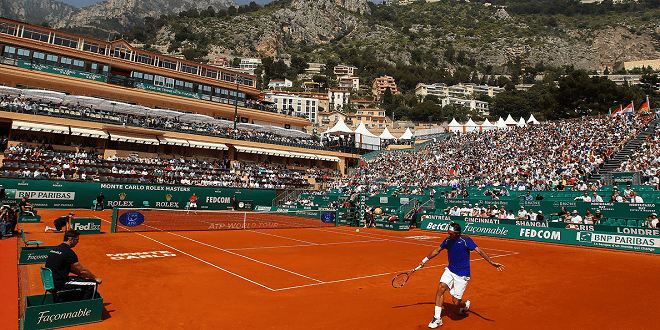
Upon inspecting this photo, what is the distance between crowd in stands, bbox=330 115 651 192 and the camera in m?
31.2

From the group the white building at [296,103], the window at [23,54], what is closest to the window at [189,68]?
the window at [23,54]

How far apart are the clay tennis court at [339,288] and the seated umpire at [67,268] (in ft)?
2.60

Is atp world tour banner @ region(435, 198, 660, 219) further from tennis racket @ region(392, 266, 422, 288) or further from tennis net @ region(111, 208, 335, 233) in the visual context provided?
tennis racket @ region(392, 266, 422, 288)

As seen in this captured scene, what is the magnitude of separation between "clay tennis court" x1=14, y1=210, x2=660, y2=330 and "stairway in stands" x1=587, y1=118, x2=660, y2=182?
1340cm

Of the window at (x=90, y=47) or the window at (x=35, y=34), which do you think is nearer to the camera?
the window at (x=35, y=34)

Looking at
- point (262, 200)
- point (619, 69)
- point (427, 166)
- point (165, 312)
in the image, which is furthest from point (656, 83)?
point (165, 312)

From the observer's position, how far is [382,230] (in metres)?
28.5

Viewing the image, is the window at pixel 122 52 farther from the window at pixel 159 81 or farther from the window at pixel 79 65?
the window at pixel 79 65

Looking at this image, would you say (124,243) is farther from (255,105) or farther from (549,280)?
(255,105)

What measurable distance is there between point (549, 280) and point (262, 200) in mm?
35056

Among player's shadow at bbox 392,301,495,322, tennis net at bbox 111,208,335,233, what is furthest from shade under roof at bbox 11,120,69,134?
player's shadow at bbox 392,301,495,322

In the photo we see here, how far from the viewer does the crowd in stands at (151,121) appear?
38.9 meters

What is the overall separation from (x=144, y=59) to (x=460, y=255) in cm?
5759

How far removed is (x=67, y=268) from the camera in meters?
6.98
